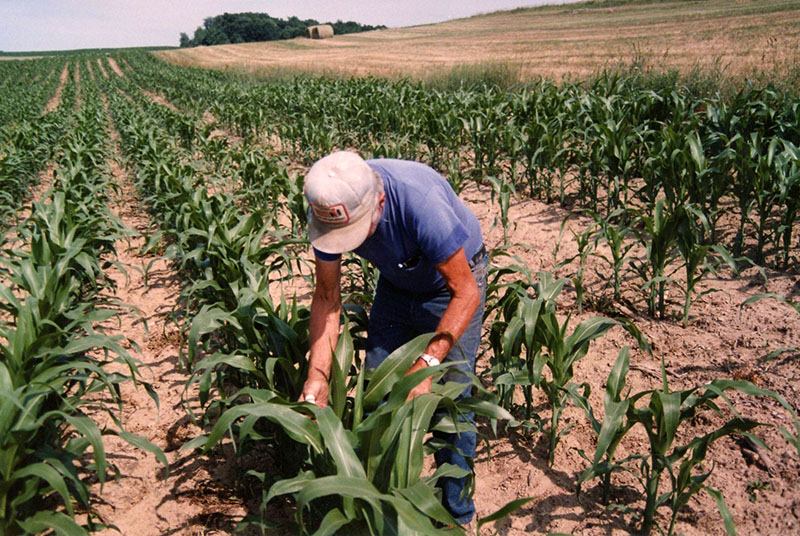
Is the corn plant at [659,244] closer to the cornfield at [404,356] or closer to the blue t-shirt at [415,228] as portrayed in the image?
the cornfield at [404,356]

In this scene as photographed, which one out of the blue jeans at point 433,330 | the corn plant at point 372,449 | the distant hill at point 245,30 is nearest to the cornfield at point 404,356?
the corn plant at point 372,449

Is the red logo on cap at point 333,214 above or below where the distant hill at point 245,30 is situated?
below

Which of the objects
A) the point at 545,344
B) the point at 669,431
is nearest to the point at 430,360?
the point at 545,344

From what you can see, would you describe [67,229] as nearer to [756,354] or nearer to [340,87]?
[756,354]

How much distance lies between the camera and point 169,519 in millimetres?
2221

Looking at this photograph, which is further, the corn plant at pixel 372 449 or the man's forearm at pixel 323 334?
the man's forearm at pixel 323 334

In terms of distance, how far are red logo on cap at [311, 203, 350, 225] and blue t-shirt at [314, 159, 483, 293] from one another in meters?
0.23

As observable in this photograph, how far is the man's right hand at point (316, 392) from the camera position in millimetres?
1930

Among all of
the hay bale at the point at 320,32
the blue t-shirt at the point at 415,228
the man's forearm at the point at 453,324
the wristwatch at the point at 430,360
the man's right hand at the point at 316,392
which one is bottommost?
the man's right hand at the point at 316,392

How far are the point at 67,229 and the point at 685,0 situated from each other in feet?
133

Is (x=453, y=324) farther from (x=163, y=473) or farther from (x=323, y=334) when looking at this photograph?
(x=163, y=473)

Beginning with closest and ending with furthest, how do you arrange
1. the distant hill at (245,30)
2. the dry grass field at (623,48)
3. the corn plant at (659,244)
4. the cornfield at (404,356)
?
the cornfield at (404,356)
the corn plant at (659,244)
the dry grass field at (623,48)
the distant hill at (245,30)

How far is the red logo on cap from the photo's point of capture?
1644 mm

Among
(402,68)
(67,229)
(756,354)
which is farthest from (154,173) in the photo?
(402,68)
